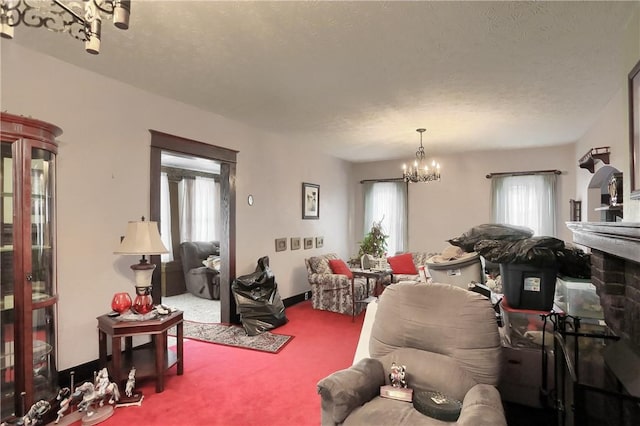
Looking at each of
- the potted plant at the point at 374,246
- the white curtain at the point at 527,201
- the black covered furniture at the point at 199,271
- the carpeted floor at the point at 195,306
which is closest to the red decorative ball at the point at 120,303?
the carpeted floor at the point at 195,306

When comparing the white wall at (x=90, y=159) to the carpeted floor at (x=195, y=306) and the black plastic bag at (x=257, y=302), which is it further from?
the carpeted floor at (x=195, y=306)

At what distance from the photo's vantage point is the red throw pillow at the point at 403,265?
5.70 m

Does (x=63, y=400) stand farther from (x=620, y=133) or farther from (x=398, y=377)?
(x=620, y=133)

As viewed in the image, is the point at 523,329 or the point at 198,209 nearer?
the point at 523,329

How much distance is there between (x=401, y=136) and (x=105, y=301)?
422 centimetres

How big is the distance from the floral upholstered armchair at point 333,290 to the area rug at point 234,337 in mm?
1238

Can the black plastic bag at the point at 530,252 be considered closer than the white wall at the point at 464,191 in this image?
Yes

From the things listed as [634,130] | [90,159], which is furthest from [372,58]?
[90,159]

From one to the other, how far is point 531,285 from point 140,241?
2845 mm

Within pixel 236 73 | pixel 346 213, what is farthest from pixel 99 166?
pixel 346 213

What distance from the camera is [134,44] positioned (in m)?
2.40

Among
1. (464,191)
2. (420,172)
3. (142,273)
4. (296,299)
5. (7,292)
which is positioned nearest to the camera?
Answer: (7,292)

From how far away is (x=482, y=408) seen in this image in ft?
4.96

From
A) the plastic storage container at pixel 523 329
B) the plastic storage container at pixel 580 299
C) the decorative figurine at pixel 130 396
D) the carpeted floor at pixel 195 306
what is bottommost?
the carpeted floor at pixel 195 306
